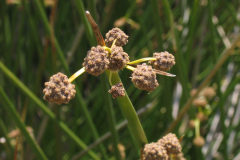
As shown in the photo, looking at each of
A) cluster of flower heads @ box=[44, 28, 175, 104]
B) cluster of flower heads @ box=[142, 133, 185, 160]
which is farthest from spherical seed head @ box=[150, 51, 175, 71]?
cluster of flower heads @ box=[142, 133, 185, 160]

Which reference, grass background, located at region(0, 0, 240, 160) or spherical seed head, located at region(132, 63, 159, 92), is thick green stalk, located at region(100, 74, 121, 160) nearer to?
grass background, located at region(0, 0, 240, 160)

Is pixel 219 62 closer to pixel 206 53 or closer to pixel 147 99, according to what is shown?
pixel 147 99

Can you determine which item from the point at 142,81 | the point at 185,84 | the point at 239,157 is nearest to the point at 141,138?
the point at 142,81

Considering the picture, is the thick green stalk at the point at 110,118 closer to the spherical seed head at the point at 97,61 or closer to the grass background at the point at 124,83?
the grass background at the point at 124,83

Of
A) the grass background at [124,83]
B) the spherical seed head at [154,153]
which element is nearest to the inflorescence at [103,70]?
the spherical seed head at [154,153]

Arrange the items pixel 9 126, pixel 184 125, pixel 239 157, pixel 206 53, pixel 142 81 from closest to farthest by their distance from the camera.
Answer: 1. pixel 142 81
2. pixel 239 157
3. pixel 184 125
4. pixel 9 126
5. pixel 206 53

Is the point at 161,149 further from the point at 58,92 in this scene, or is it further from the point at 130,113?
the point at 58,92
